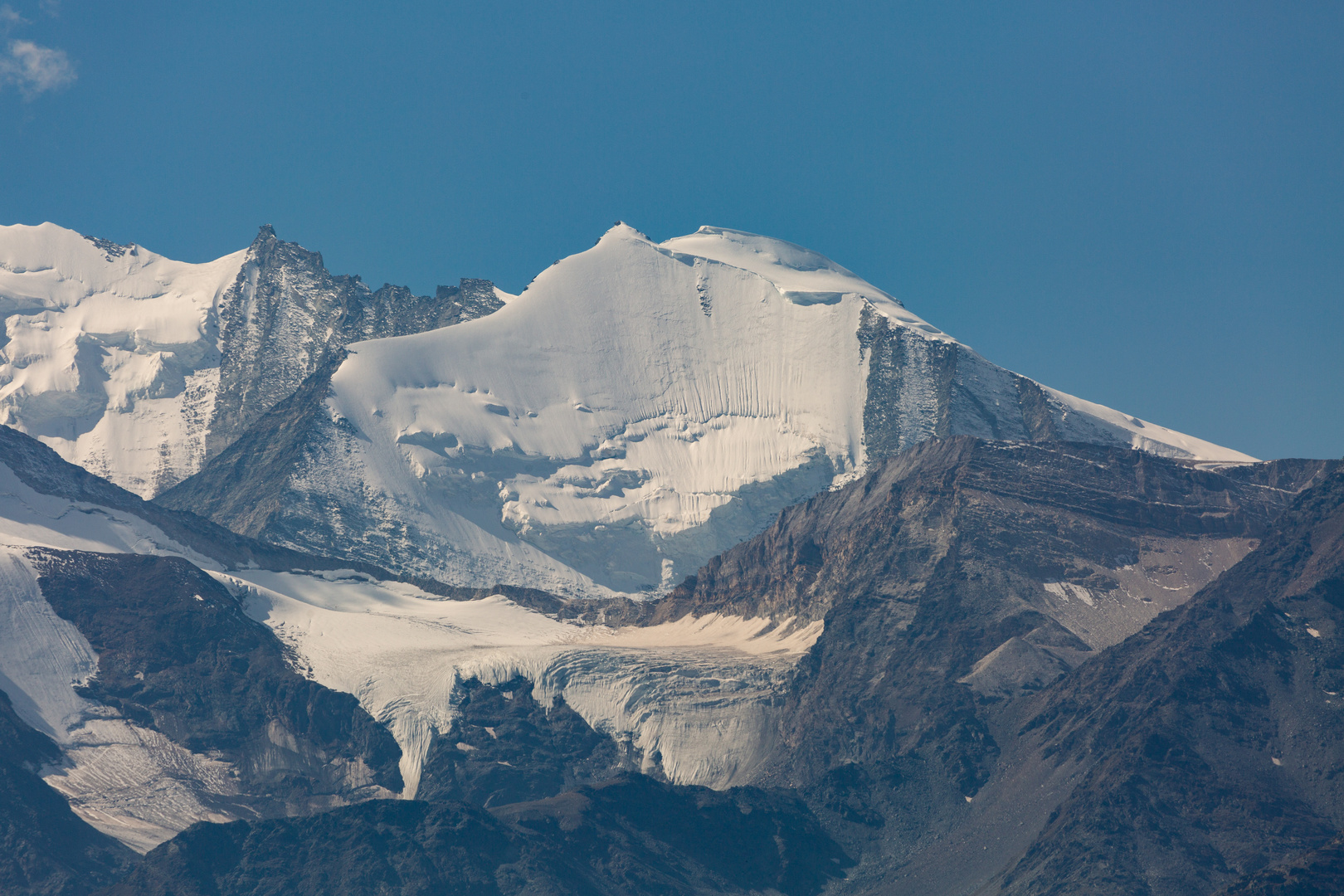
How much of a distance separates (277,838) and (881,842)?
52.1 m

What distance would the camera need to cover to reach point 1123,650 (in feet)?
626

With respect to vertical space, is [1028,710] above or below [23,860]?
above

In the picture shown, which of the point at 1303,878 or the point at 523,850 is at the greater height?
the point at 1303,878

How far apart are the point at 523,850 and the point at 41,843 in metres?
42.3

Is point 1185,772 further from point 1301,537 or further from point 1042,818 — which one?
point 1301,537

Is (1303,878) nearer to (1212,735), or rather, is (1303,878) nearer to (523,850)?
(1212,735)

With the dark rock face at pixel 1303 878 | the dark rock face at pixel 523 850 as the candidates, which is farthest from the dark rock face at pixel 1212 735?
the dark rock face at pixel 523 850

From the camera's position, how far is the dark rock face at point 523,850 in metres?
162

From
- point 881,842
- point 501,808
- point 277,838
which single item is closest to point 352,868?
point 277,838

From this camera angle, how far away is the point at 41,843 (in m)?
172

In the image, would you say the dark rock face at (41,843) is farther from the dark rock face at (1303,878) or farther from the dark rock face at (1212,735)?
the dark rock face at (1303,878)

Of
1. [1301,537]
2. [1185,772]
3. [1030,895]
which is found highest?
[1301,537]

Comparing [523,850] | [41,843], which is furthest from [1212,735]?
[41,843]

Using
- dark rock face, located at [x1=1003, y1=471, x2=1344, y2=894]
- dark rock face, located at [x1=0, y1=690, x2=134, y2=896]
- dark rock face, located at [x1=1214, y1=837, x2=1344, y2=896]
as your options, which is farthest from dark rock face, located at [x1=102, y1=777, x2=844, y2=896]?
dark rock face, located at [x1=1214, y1=837, x2=1344, y2=896]
